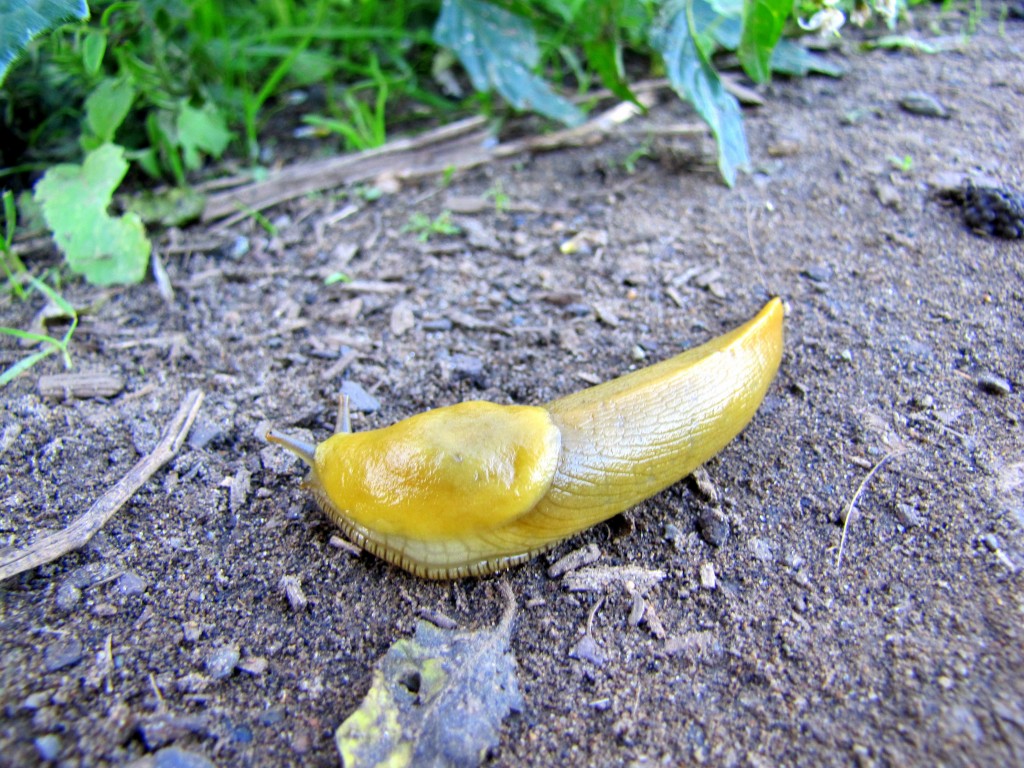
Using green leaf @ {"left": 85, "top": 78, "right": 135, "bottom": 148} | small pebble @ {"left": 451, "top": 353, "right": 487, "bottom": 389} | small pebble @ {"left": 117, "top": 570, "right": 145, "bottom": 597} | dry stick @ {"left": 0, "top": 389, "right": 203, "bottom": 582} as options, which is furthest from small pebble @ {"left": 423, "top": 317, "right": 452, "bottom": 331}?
green leaf @ {"left": 85, "top": 78, "right": 135, "bottom": 148}

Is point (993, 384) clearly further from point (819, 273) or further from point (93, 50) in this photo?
point (93, 50)

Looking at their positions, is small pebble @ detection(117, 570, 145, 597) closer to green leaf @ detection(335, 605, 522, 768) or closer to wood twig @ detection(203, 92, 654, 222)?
green leaf @ detection(335, 605, 522, 768)

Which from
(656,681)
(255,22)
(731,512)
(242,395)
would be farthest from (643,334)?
(255,22)

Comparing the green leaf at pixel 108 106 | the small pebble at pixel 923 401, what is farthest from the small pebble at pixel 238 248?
the small pebble at pixel 923 401

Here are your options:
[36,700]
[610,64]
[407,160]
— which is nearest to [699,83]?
[610,64]

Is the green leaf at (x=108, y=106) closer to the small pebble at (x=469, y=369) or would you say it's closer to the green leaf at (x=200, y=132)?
the green leaf at (x=200, y=132)

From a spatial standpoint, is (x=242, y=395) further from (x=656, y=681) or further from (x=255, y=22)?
(x=255, y=22)
